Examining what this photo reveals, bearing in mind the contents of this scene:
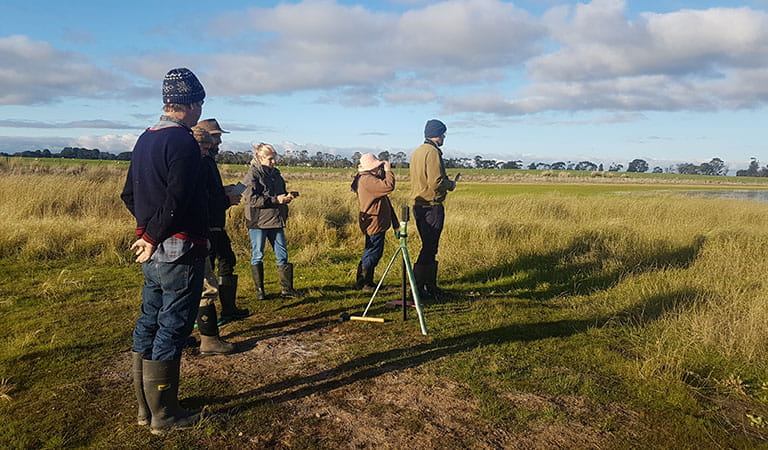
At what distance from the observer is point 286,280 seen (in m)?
6.59

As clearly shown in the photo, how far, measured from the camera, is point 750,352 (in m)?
4.69

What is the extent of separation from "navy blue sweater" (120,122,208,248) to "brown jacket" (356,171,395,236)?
363 cm

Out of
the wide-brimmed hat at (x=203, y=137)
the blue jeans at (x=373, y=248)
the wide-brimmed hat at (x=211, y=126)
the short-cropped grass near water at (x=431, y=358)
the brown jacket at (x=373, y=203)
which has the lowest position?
the short-cropped grass near water at (x=431, y=358)

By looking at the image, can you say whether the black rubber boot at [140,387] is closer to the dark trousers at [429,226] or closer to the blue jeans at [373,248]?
A: the blue jeans at [373,248]

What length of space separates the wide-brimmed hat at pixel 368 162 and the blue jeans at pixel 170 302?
3.71 meters

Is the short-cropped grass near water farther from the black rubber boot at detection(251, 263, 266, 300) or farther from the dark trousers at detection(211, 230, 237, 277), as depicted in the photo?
the dark trousers at detection(211, 230, 237, 277)

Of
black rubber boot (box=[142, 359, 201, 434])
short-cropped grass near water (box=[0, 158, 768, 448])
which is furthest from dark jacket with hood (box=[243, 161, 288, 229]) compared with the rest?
black rubber boot (box=[142, 359, 201, 434])

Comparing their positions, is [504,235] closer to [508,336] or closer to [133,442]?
[508,336]

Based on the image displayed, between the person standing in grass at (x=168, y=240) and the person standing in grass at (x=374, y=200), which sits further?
the person standing in grass at (x=374, y=200)

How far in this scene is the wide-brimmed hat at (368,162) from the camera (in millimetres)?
6719

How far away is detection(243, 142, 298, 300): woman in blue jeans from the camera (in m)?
6.07

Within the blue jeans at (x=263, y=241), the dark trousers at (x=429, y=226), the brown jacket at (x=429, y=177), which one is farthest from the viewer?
the dark trousers at (x=429, y=226)

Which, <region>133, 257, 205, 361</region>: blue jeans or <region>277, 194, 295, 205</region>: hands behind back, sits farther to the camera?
<region>277, 194, 295, 205</region>: hands behind back

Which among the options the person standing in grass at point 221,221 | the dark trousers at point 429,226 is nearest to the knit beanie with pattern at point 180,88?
the person standing in grass at point 221,221
